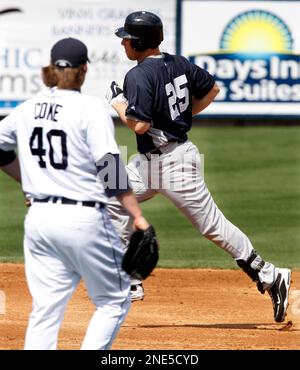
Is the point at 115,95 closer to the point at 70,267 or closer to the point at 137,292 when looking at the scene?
the point at 137,292

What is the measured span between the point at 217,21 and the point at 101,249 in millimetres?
13947

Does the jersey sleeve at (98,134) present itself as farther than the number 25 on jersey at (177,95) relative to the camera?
No

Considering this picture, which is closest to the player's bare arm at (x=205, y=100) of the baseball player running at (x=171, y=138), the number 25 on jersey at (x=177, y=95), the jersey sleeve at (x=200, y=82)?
the jersey sleeve at (x=200, y=82)

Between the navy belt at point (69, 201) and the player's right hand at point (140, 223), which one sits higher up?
the navy belt at point (69, 201)

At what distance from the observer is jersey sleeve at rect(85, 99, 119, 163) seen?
5.32m

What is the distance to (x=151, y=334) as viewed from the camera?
7.32 metres

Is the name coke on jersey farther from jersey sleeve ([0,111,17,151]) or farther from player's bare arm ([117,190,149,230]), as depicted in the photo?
player's bare arm ([117,190,149,230])

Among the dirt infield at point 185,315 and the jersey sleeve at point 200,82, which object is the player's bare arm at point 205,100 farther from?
the dirt infield at point 185,315

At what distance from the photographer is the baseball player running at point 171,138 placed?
7.44 m

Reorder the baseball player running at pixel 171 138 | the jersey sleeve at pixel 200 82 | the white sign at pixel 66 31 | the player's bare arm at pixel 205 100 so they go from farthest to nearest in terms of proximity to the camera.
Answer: the white sign at pixel 66 31 → the player's bare arm at pixel 205 100 → the jersey sleeve at pixel 200 82 → the baseball player running at pixel 171 138

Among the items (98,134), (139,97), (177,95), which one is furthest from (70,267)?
(177,95)

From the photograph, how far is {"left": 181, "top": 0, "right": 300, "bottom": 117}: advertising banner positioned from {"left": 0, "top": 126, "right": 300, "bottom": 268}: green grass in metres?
0.61

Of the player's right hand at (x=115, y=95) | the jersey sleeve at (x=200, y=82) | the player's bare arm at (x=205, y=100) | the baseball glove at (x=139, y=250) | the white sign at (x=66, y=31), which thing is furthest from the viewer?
the white sign at (x=66, y=31)

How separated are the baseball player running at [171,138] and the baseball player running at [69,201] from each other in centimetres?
191
